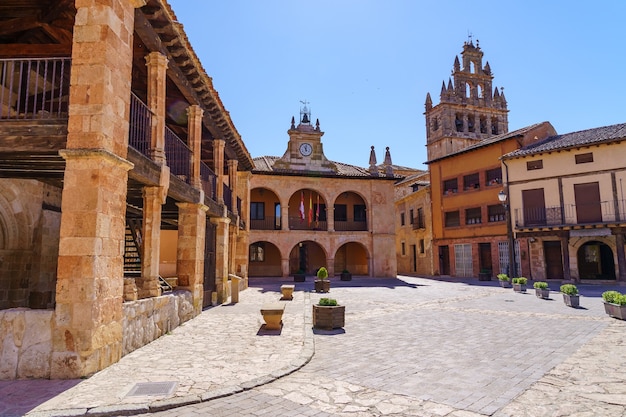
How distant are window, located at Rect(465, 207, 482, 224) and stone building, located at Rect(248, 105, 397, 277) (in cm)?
652

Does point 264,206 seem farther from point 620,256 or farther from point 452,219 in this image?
point 620,256

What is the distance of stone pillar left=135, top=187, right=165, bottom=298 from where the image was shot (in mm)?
8719

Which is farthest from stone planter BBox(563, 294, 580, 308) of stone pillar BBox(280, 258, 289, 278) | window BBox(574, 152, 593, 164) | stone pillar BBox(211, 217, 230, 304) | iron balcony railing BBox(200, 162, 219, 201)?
stone pillar BBox(280, 258, 289, 278)

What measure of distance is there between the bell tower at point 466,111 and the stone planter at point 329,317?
146ft

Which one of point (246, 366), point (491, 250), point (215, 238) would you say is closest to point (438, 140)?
point (491, 250)

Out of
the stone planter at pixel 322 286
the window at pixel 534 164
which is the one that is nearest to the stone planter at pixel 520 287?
the stone planter at pixel 322 286

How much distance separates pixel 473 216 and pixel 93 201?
30.4 meters

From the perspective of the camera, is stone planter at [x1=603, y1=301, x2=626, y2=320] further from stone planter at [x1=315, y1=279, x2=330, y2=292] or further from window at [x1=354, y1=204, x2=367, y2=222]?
window at [x1=354, y1=204, x2=367, y2=222]

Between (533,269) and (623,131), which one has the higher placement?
(623,131)

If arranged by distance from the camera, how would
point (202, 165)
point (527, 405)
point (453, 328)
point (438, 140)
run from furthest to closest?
point (438, 140), point (202, 165), point (453, 328), point (527, 405)

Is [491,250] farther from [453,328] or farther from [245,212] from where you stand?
[453,328]

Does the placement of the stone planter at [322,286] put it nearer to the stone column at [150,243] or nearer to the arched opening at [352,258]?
the stone column at [150,243]

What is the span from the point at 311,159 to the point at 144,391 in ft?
87.8

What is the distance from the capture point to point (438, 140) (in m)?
51.5
